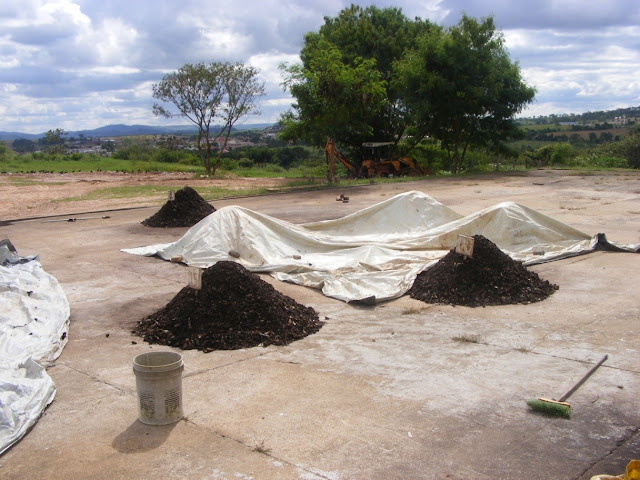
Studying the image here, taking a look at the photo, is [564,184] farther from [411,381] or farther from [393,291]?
[411,381]

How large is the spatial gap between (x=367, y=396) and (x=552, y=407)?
1245mm

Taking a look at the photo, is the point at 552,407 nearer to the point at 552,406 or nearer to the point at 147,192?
the point at 552,406

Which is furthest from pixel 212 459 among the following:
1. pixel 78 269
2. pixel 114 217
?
pixel 114 217

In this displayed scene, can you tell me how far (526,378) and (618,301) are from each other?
115 inches

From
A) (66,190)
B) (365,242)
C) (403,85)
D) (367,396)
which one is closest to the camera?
(367,396)

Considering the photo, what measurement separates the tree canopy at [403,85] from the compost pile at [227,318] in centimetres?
1459

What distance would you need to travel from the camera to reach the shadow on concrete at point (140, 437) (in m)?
3.84

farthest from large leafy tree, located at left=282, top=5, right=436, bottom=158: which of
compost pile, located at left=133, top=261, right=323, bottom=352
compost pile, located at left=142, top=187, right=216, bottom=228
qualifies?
compost pile, located at left=133, top=261, right=323, bottom=352

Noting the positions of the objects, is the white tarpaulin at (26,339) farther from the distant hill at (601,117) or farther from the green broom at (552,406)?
the distant hill at (601,117)

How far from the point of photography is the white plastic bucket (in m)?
4.02

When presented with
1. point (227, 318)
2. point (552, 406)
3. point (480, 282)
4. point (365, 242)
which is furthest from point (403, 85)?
point (552, 406)

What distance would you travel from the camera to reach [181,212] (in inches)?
521

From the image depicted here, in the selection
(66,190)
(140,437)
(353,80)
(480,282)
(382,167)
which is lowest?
(140,437)

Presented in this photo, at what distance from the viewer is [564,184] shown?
20.5 meters
